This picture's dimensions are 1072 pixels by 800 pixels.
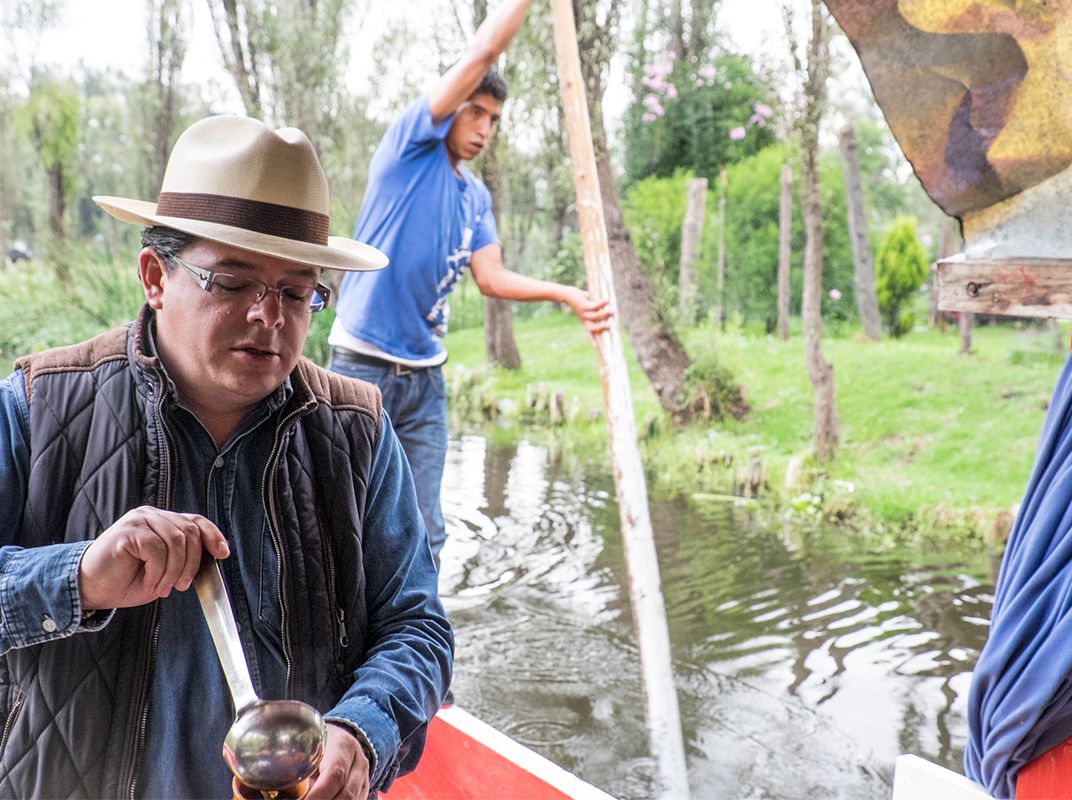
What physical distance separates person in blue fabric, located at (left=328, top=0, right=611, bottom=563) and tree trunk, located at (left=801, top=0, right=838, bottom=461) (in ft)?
13.4

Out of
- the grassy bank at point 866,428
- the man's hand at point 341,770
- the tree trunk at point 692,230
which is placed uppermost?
the tree trunk at point 692,230

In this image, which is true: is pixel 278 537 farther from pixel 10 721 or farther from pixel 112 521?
pixel 10 721

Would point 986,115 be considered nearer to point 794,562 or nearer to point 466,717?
point 466,717

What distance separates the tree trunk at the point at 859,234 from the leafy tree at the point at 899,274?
1.83m

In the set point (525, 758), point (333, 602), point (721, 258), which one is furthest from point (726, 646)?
point (721, 258)

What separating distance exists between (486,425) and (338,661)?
932 cm

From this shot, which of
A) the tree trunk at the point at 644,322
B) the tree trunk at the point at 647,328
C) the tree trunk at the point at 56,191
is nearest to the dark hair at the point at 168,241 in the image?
the tree trunk at the point at 644,322

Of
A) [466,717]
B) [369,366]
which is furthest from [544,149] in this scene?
[466,717]

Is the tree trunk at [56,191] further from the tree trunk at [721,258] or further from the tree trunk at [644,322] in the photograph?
the tree trunk at [644,322]

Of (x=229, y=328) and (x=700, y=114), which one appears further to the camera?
(x=700, y=114)

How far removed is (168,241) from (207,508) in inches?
15.5

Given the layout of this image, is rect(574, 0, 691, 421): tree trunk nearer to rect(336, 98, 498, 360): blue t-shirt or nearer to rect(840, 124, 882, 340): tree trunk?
rect(840, 124, 882, 340): tree trunk

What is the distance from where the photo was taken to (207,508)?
5.45 ft

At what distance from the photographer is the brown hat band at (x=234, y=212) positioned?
62.9 inches
